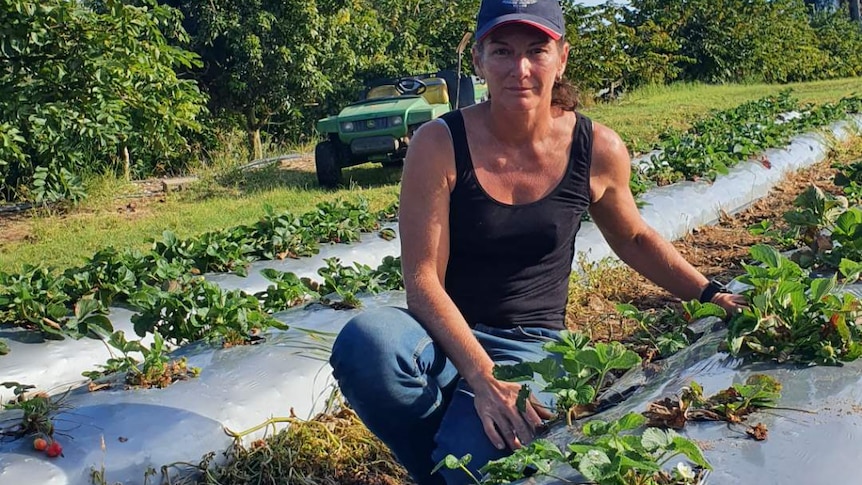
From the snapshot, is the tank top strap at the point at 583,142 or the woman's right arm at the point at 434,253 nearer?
the woman's right arm at the point at 434,253

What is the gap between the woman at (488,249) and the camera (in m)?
2.26

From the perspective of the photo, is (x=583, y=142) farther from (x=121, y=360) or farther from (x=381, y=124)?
(x=381, y=124)

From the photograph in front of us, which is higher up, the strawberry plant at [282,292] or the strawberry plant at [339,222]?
the strawberry plant at [282,292]

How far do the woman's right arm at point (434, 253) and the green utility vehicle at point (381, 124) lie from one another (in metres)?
7.00

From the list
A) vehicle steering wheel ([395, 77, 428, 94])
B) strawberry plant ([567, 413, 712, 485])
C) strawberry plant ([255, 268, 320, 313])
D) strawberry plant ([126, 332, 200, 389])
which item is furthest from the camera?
vehicle steering wheel ([395, 77, 428, 94])

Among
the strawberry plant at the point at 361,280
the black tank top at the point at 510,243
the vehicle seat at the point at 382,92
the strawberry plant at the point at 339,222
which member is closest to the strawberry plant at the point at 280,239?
the strawberry plant at the point at 339,222

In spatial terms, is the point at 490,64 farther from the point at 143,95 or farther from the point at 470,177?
the point at 143,95

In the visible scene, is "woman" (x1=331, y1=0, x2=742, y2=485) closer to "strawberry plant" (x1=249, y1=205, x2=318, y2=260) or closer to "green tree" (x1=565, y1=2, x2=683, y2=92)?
"strawberry plant" (x1=249, y1=205, x2=318, y2=260)

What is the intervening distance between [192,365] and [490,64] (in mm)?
1533

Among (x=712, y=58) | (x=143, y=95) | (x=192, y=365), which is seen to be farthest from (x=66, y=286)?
(x=712, y=58)

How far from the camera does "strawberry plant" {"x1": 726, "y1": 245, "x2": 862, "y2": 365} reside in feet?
6.75

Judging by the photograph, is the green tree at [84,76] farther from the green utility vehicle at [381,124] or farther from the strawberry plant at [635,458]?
the strawberry plant at [635,458]

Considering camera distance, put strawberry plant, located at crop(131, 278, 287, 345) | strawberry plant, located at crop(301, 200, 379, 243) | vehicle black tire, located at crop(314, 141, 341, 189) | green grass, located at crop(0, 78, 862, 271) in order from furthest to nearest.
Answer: vehicle black tire, located at crop(314, 141, 341, 189) < green grass, located at crop(0, 78, 862, 271) < strawberry plant, located at crop(301, 200, 379, 243) < strawberry plant, located at crop(131, 278, 287, 345)

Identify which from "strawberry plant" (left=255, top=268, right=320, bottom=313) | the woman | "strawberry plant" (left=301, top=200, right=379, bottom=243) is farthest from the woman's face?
"strawberry plant" (left=301, top=200, right=379, bottom=243)
